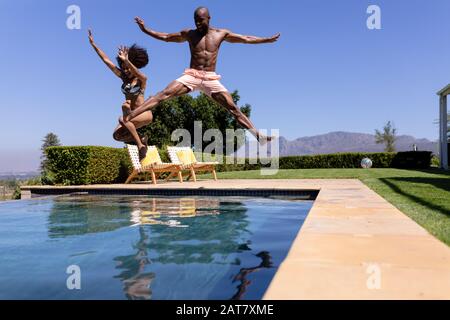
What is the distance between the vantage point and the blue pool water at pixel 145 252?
2.32 m

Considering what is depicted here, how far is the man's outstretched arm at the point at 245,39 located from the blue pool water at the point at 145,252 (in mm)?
3172

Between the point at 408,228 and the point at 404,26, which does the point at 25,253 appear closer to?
the point at 408,228

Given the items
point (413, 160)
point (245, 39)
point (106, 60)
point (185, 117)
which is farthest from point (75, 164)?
point (185, 117)

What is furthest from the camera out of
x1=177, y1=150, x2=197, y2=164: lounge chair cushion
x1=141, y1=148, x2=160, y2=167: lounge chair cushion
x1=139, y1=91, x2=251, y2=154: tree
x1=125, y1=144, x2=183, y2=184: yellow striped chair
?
x1=139, y1=91, x2=251, y2=154: tree

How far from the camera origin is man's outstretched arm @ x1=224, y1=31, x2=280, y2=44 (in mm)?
7258

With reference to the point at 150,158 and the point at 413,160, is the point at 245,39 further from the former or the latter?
the point at 413,160

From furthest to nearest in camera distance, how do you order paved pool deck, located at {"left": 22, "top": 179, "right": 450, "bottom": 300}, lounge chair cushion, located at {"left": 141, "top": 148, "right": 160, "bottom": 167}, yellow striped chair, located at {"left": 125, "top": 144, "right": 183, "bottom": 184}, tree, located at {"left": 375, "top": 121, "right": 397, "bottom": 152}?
tree, located at {"left": 375, "top": 121, "right": 397, "bottom": 152}
lounge chair cushion, located at {"left": 141, "top": 148, "right": 160, "bottom": 167}
yellow striped chair, located at {"left": 125, "top": 144, "right": 183, "bottom": 184}
paved pool deck, located at {"left": 22, "top": 179, "right": 450, "bottom": 300}

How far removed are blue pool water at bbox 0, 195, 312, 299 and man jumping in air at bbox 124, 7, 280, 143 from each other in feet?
6.32

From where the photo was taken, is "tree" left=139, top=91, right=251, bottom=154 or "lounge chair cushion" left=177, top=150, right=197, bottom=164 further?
"tree" left=139, top=91, right=251, bottom=154

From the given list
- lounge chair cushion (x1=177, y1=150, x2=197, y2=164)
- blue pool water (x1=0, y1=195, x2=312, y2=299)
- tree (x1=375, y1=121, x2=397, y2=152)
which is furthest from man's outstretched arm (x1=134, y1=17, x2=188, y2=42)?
tree (x1=375, y1=121, x2=397, y2=152)

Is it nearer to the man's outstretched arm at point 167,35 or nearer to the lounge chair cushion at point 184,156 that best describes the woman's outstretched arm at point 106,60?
the lounge chair cushion at point 184,156

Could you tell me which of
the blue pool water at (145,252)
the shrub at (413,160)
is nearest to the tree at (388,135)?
the shrub at (413,160)

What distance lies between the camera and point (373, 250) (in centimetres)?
232

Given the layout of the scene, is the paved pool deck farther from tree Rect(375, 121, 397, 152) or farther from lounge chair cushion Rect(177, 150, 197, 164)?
tree Rect(375, 121, 397, 152)
